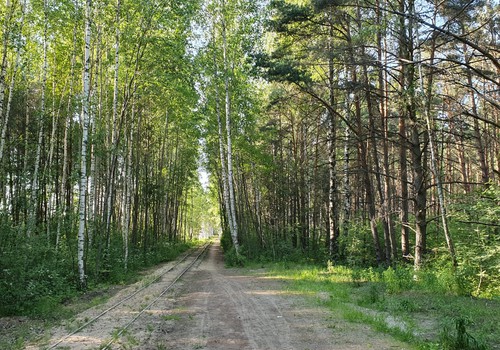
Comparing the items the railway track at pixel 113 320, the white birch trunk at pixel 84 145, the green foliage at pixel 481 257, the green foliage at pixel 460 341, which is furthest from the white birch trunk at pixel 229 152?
the green foliage at pixel 460 341

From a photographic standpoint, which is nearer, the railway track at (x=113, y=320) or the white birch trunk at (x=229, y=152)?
the railway track at (x=113, y=320)

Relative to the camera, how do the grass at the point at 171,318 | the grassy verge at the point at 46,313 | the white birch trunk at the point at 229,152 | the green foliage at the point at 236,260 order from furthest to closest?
the green foliage at the point at 236,260, the white birch trunk at the point at 229,152, the grass at the point at 171,318, the grassy verge at the point at 46,313

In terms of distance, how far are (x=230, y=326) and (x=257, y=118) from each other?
70.6 feet

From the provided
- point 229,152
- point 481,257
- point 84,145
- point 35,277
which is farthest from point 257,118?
point 481,257

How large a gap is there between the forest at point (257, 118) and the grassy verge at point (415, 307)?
26.1 inches

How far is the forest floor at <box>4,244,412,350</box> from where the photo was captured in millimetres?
6548

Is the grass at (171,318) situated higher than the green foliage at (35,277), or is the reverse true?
the green foliage at (35,277)

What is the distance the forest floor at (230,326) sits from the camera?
21.5 feet

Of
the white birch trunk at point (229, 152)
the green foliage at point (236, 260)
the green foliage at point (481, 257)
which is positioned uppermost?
the white birch trunk at point (229, 152)

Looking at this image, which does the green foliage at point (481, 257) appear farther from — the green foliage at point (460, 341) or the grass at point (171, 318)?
the grass at point (171, 318)

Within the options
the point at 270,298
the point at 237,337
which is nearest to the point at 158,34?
the point at 270,298

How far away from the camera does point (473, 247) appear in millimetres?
10336

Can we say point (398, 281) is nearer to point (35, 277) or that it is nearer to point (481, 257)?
point (481, 257)

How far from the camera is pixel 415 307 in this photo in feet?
27.6
